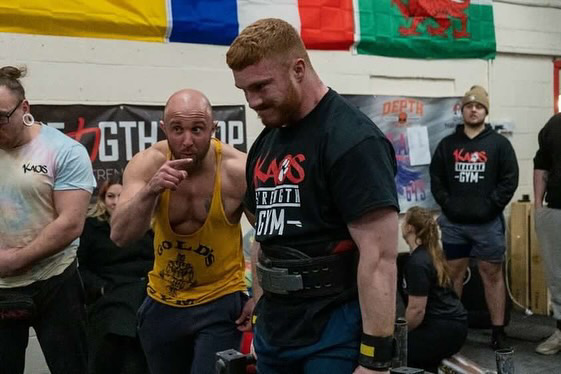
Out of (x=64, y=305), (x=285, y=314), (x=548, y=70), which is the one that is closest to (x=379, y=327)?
(x=285, y=314)

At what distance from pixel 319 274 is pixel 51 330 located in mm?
1480

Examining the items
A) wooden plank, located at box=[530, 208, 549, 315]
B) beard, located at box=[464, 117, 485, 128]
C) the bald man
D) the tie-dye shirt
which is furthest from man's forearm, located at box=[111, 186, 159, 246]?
Result: wooden plank, located at box=[530, 208, 549, 315]

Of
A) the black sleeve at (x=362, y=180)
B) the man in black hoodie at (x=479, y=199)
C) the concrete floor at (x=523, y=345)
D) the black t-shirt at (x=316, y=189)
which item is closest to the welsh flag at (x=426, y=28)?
the man in black hoodie at (x=479, y=199)

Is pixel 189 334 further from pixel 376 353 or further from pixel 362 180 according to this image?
pixel 362 180

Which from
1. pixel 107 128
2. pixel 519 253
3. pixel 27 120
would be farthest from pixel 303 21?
pixel 519 253

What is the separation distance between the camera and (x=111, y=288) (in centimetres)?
386

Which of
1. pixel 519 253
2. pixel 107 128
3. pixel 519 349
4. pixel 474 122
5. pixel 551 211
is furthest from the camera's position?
pixel 519 253

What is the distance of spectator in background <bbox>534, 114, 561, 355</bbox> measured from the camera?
187 inches

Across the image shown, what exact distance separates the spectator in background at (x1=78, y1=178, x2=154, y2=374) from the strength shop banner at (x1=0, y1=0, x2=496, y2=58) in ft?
3.14

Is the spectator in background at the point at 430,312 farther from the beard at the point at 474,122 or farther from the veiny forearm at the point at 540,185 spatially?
the beard at the point at 474,122

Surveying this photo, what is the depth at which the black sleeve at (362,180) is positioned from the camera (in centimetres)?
182

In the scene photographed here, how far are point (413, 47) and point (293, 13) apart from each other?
1.22m

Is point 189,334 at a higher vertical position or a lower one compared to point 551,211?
lower

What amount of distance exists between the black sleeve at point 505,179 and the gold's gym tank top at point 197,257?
111 inches
